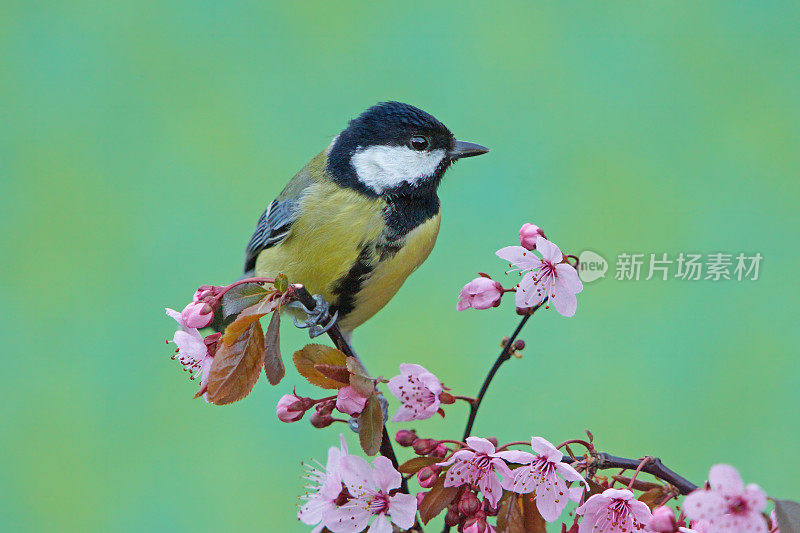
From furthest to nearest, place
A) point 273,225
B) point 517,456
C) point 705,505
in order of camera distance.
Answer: point 273,225 < point 517,456 < point 705,505

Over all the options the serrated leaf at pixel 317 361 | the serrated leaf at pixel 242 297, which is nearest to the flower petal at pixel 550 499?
the serrated leaf at pixel 317 361

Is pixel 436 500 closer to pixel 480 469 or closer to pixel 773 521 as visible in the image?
pixel 480 469

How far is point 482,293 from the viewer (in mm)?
781

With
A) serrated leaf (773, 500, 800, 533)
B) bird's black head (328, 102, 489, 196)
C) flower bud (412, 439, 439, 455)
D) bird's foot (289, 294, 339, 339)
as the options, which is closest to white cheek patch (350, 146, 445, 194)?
bird's black head (328, 102, 489, 196)

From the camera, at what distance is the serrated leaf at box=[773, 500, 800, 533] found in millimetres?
569

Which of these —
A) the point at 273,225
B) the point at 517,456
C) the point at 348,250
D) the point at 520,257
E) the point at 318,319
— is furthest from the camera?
the point at 273,225

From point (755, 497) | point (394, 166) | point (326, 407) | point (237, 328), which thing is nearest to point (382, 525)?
point (326, 407)

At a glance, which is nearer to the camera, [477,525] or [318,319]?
[477,525]

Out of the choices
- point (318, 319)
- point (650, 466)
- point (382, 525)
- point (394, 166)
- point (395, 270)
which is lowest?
point (382, 525)

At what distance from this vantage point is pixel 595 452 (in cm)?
69

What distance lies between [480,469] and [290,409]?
0.63ft

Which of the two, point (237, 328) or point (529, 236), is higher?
point (529, 236)

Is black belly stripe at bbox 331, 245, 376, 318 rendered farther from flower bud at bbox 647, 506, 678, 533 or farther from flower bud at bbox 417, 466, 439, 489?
flower bud at bbox 647, 506, 678, 533

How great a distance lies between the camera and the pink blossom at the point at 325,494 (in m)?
0.75
